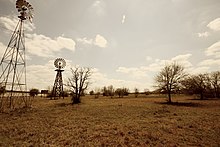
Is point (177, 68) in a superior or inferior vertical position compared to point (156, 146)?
superior

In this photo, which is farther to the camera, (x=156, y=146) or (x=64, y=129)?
(x=64, y=129)

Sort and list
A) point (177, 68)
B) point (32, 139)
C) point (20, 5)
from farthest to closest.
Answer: point (177, 68) < point (20, 5) < point (32, 139)

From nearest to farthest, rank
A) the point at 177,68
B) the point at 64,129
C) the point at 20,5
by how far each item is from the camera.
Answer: the point at 64,129
the point at 20,5
the point at 177,68

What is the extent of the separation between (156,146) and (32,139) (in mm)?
8177

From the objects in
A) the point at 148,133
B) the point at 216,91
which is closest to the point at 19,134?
the point at 148,133

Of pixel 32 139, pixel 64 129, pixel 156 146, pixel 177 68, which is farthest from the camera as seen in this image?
pixel 177 68

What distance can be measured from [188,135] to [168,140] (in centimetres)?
245

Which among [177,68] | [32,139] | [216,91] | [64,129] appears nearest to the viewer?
[32,139]

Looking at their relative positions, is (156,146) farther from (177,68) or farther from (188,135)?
(177,68)

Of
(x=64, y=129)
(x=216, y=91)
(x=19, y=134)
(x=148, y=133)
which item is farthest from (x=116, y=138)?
(x=216, y=91)

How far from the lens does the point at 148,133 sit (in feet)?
44.2

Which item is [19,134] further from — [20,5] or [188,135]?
[20,5]

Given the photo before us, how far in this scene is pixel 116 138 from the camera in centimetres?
1232

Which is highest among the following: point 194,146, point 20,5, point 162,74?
point 20,5
